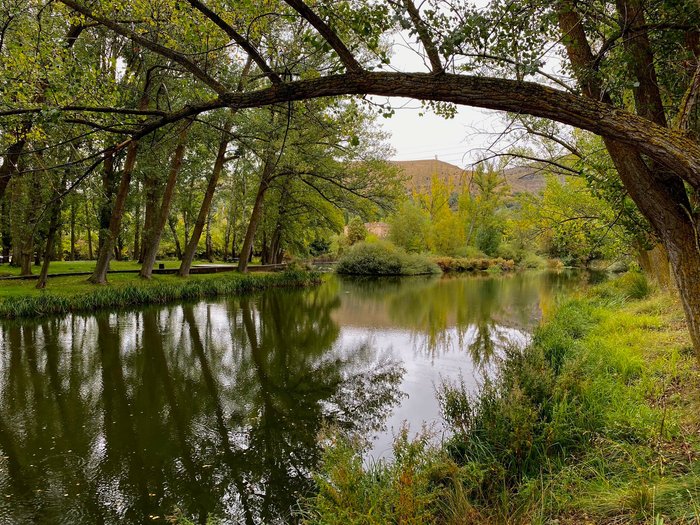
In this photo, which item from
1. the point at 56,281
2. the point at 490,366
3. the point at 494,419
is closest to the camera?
the point at 494,419

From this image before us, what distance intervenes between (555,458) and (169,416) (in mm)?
4411

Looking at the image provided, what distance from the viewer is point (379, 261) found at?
29750mm

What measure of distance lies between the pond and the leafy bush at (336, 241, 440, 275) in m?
17.4

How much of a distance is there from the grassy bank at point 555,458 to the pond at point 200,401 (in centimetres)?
58

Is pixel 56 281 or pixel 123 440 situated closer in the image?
pixel 123 440

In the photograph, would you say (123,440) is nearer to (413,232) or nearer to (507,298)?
(507,298)

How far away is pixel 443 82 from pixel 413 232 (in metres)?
32.6

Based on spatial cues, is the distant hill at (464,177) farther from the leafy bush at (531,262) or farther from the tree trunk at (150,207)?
the tree trunk at (150,207)

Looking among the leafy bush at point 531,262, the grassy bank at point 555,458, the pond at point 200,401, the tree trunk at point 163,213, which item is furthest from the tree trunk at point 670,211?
the leafy bush at point 531,262

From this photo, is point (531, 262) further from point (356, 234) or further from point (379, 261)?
point (379, 261)

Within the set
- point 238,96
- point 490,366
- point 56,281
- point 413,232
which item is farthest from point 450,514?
point 413,232

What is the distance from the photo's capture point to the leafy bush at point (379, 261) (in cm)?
2980

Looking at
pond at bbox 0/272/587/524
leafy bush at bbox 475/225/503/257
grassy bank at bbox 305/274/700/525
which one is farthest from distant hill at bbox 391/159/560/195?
leafy bush at bbox 475/225/503/257

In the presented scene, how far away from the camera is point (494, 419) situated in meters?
3.97
